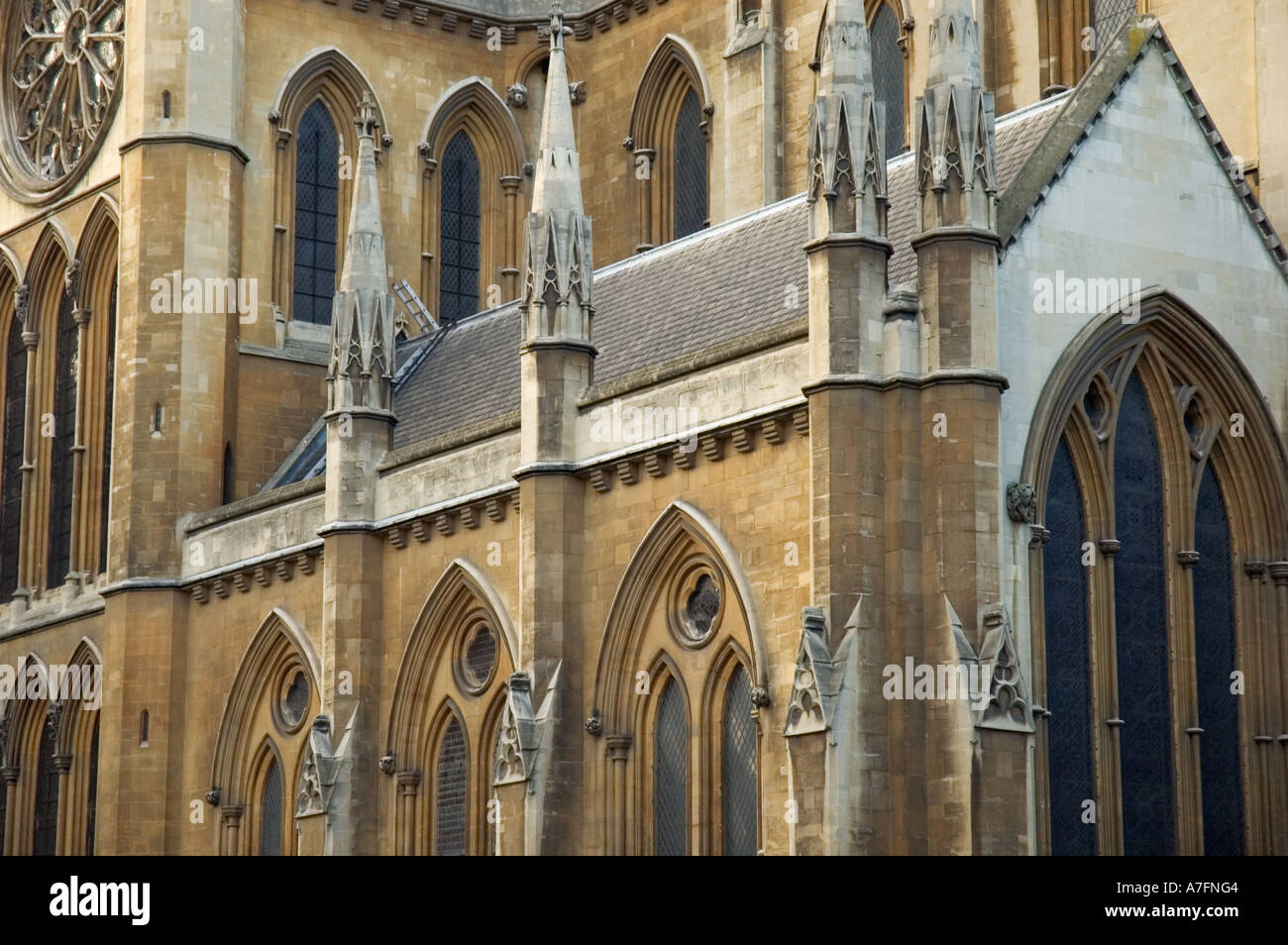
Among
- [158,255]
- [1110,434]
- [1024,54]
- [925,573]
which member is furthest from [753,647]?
[158,255]

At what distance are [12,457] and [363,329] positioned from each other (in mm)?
12600

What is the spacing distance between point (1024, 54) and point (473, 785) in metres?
14.7

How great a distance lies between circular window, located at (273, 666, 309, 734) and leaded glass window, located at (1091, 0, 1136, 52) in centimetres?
1656

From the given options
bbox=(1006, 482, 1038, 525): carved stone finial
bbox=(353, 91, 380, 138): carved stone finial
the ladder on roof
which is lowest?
bbox=(1006, 482, 1038, 525): carved stone finial

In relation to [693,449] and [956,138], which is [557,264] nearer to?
[693,449]

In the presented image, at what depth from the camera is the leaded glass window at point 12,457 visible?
2180 inches

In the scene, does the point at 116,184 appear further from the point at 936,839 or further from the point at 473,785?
the point at 936,839

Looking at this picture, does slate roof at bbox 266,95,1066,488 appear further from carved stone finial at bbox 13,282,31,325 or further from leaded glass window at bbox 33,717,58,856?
carved stone finial at bbox 13,282,31,325

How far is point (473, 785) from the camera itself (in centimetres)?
4381

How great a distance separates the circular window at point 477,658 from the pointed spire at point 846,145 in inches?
395

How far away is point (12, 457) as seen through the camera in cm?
5603

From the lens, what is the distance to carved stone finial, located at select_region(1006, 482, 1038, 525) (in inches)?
1438

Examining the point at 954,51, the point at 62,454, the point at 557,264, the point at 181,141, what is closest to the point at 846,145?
the point at 954,51


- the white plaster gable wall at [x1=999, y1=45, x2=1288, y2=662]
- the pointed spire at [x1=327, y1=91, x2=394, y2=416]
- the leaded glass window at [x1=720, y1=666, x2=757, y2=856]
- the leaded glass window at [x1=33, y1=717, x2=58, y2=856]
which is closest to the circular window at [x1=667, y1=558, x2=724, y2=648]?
the leaded glass window at [x1=720, y1=666, x2=757, y2=856]
